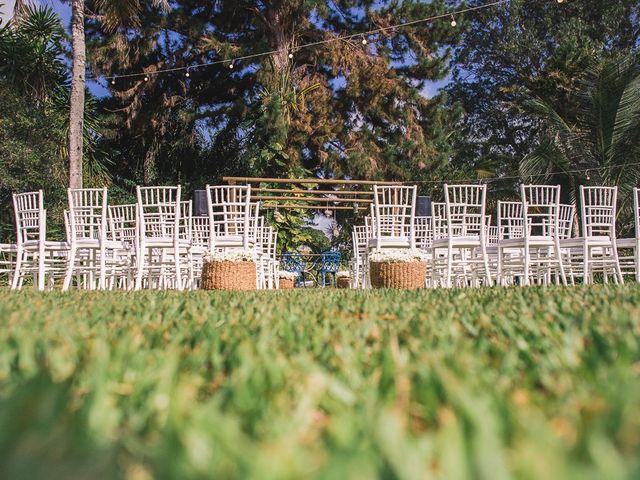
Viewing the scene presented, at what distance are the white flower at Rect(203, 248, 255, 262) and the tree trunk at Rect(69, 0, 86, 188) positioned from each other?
12.8 feet

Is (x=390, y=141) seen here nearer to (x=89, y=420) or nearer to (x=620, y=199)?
(x=620, y=199)

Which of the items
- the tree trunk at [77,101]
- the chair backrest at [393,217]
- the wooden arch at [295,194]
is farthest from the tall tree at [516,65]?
the tree trunk at [77,101]

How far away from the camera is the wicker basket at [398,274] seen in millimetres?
5789

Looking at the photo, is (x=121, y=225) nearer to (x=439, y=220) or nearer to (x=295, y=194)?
(x=439, y=220)

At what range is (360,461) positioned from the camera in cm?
42

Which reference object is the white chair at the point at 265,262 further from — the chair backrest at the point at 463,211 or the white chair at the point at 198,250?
the chair backrest at the point at 463,211

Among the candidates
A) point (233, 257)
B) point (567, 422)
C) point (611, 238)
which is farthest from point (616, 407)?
point (611, 238)

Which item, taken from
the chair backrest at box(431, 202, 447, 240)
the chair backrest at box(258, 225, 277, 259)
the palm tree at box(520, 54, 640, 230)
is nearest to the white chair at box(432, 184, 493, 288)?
the chair backrest at box(431, 202, 447, 240)

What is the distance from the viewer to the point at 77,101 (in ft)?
30.1

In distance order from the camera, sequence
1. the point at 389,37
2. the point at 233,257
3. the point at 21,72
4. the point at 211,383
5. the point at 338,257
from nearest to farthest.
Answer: the point at 211,383 → the point at 233,257 → the point at 21,72 → the point at 338,257 → the point at 389,37

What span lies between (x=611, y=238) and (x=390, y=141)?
9.09 meters

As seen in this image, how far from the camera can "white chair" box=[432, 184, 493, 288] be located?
19.5 ft

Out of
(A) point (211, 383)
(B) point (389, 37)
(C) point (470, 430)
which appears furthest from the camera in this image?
(B) point (389, 37)

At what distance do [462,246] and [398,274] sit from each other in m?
0.85
